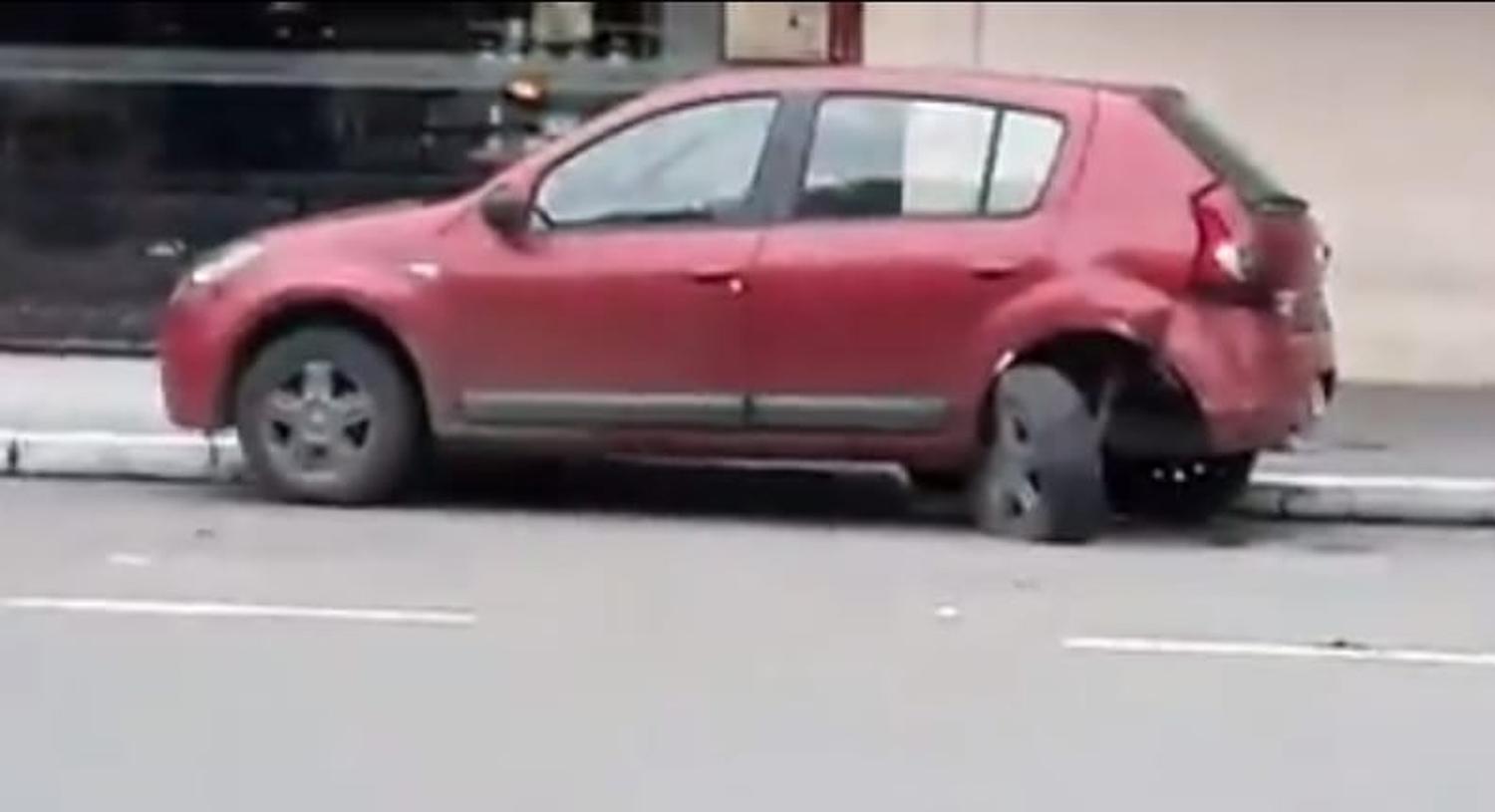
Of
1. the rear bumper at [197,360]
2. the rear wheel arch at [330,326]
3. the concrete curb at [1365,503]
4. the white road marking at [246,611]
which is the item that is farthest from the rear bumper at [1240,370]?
the rear bumper at [197,360]

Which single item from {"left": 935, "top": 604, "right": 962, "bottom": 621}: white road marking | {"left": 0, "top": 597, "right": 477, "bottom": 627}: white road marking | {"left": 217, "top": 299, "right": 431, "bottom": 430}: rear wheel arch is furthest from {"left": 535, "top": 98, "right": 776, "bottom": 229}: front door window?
{"left": 0, "top": 597, "right": 477, "bottom": 627}: white road marking

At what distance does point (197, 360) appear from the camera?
42.4ft

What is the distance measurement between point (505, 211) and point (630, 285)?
51 cm

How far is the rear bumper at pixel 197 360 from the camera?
12.9 meters

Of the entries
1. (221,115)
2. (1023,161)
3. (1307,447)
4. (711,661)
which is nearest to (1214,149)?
(1023,161)

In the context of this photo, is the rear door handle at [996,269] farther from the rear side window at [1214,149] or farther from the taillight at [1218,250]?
the rear side window at [1214,149]

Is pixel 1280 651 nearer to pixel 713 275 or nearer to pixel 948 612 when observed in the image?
pixel 948 612

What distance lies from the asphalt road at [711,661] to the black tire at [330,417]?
15 centimetres

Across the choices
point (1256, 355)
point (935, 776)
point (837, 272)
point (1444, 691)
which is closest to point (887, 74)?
point (837, 272)

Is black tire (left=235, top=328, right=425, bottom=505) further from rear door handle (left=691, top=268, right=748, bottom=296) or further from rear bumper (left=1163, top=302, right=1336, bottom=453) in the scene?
rear bumper (left=1163, top=302, right=1336, bottom=453)

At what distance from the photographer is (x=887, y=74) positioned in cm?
1265

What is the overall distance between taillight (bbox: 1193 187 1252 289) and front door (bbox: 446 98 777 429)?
1.51 metres

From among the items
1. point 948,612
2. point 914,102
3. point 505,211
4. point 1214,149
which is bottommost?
point 948,612

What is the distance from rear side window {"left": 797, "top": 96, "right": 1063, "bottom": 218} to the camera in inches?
486
